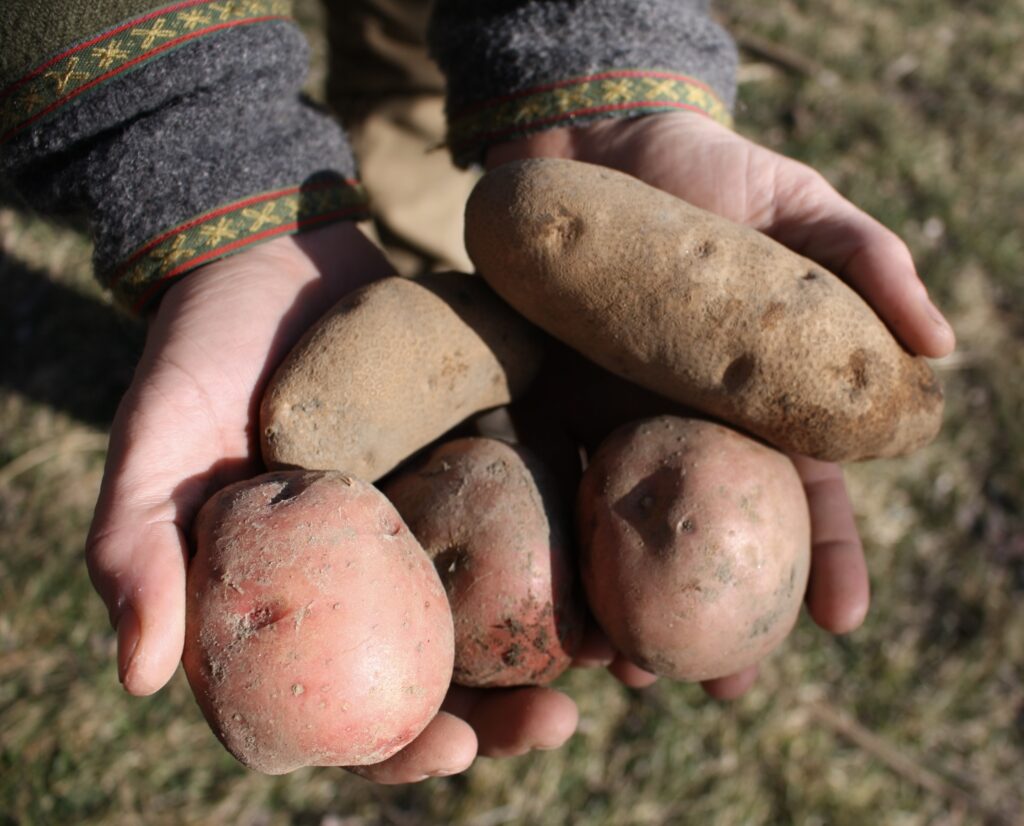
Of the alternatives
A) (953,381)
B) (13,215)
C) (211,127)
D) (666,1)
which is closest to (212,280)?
(211,127)

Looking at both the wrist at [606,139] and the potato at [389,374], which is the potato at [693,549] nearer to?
the potato at [389,374]

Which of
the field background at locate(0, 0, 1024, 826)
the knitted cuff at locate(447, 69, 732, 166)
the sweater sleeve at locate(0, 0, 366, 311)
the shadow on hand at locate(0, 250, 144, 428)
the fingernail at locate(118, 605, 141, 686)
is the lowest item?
the field background at locate(0, 0, 1024, 826)

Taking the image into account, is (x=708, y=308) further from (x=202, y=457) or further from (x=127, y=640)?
(x=127, y=640)

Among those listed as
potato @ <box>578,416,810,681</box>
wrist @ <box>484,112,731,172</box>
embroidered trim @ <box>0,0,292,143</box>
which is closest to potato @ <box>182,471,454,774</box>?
potato @ <box>578,416,810,681</box>

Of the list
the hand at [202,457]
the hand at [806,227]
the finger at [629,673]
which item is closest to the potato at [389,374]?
the hand at [202,457]

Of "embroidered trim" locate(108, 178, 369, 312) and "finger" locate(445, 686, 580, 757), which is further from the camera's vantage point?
"embroidered trim" locate(108, 178, 369, 312)

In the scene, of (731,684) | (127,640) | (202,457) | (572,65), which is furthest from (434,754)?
(572,65)

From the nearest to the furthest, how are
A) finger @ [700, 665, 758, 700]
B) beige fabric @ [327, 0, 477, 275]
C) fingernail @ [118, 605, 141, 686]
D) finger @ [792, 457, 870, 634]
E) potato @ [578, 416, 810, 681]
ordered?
1. fingernail @ [118, 605, 141, 686]
2. potato @ [578, 416, 810, 681]
3. finger @ [792, 457, 870, 634]
4. finger @ [700, 665, 758, 700]
5. beige fabric @ [327, 0, 477, 275]

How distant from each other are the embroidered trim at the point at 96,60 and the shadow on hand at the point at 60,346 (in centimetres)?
130

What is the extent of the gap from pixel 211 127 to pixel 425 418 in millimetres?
862

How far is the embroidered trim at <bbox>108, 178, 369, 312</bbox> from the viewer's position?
2086 millimetres

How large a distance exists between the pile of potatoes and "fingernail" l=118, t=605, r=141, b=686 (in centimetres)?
22

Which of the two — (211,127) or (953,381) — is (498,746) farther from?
(953,381)

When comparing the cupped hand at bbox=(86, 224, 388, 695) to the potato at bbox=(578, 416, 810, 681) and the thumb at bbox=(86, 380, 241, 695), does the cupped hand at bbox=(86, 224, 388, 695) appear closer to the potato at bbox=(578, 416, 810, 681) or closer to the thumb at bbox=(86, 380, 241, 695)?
the thumb at bbox=(86, 380, 241, 695)
